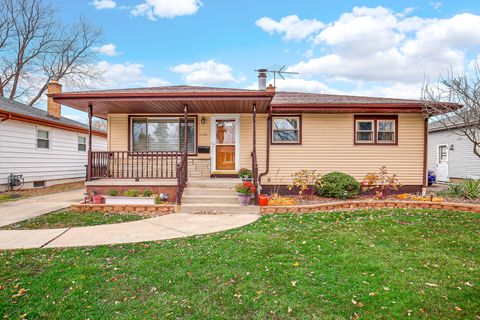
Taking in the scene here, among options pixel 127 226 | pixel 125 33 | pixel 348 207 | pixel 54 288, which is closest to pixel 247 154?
pixel 348 207

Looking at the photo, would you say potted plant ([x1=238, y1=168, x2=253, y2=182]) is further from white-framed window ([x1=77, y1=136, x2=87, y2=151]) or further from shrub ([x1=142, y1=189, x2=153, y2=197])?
white-framed window ([x1=77, y1=136, x2=87, y2=151])

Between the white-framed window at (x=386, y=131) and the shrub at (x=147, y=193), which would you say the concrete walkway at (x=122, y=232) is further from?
the white-framed window at (x=386, y=131)

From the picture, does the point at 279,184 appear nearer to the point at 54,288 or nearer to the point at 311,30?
the point at 54,288

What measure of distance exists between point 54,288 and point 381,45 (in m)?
19.8

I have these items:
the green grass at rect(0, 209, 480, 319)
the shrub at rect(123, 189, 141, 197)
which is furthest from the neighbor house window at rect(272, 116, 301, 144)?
the green grass at rect(0, 209, 480, 319)

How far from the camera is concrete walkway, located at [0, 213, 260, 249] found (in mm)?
4305

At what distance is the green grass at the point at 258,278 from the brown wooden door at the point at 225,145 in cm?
452

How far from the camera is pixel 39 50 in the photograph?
20.1 m

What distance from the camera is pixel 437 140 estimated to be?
53.6 ft

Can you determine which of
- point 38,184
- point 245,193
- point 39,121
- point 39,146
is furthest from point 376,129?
point 38,184

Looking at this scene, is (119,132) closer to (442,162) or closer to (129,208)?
(129,208)

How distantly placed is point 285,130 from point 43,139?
10.4 meters

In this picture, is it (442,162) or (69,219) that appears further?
(442,162)

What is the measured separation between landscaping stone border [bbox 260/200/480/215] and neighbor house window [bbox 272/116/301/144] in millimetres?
2822
